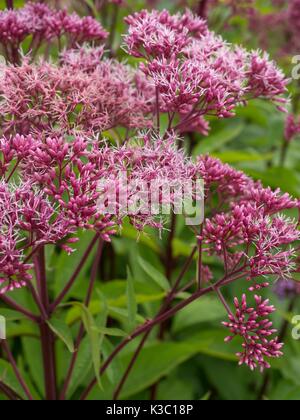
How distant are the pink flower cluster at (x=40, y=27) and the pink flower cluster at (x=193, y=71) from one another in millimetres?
206

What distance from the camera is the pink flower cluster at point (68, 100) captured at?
155 centimetres

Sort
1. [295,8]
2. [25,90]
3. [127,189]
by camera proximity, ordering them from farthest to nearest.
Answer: [295,8] < [25,90] < [127,189]

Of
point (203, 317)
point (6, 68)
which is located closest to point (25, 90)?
point (6, 68)

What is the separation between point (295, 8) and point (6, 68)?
2142mm

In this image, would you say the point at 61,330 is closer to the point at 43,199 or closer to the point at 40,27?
the point at 43,199

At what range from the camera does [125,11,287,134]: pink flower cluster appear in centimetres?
157

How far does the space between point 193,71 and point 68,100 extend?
0.36 metres

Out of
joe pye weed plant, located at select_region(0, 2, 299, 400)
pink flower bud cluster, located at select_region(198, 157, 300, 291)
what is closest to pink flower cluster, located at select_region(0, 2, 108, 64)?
joe pye weed plant, located at select_region(0, 2, 299, 400)

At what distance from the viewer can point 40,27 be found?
6.19ft

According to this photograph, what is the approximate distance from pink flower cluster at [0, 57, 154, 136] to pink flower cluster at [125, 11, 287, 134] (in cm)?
10

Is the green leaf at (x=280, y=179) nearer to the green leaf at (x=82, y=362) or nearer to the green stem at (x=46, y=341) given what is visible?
the green leaf at (x=82, y=362)

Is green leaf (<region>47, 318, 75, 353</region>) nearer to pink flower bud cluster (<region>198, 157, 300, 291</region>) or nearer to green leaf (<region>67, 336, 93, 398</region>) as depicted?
green leaf (<region>67, 336, 93, 398</region>)

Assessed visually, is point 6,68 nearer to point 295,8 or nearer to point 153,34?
point 153,34

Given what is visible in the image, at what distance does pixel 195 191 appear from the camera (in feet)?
5.09
